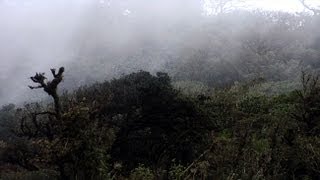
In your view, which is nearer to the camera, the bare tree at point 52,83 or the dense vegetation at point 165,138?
the bare tree at point 52,83

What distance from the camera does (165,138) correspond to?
22438 millimetres

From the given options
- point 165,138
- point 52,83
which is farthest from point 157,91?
point 52,83

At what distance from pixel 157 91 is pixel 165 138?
257 cm

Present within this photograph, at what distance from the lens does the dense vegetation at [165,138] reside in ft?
43.3

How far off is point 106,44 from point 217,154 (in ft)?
265

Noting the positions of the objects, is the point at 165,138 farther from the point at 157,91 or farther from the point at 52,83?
the point at 52,83

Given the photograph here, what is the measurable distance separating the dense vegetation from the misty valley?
52 millimetres

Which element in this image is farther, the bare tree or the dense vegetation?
the dense vegetation

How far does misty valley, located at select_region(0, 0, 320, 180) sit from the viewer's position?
1370cm

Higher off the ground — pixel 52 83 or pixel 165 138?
pixel 165 138

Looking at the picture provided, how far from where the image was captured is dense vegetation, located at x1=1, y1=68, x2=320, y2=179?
13.2 meters

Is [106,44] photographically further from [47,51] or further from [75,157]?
[75,157]

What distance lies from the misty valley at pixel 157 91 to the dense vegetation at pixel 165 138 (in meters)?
0.05

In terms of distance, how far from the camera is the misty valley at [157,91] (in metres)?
13.7
